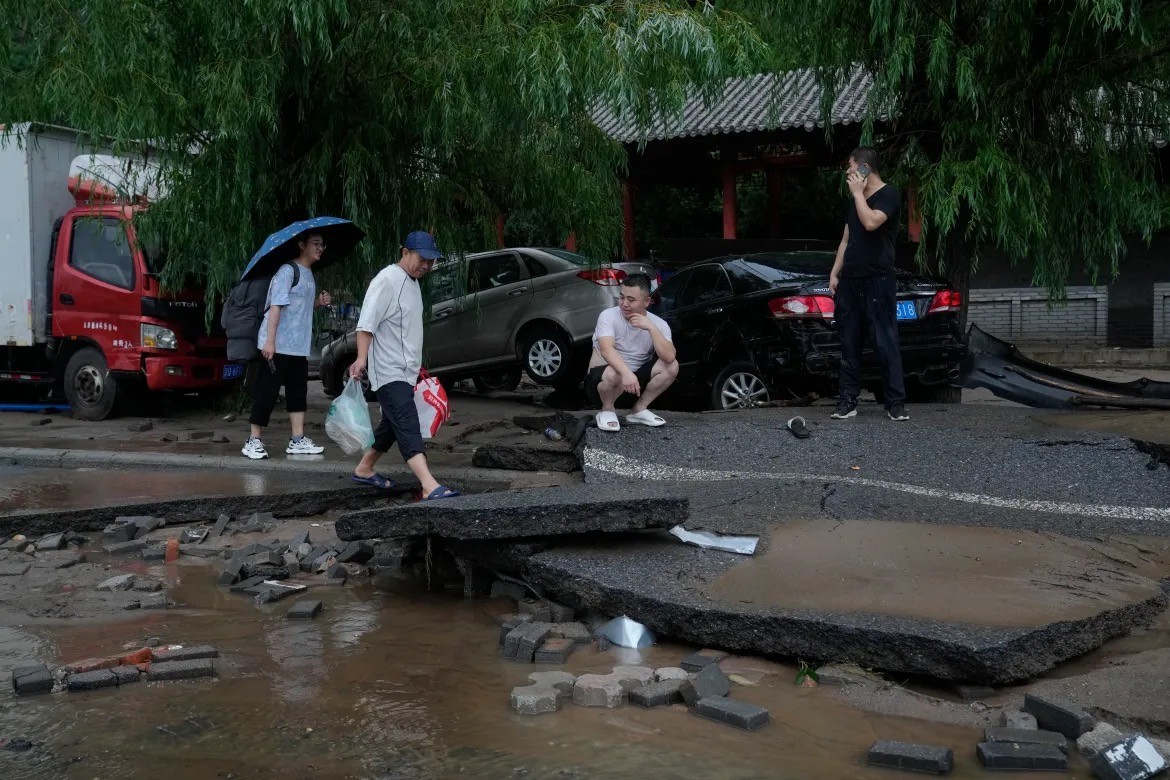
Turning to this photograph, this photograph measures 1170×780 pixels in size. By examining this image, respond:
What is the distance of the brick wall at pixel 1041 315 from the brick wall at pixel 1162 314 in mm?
723

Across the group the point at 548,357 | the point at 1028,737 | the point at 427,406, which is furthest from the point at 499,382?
the point at 1028,737

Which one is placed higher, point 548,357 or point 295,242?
point 295,242

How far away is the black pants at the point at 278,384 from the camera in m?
9.12

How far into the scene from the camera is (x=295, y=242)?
9.16m

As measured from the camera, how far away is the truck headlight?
465 inches

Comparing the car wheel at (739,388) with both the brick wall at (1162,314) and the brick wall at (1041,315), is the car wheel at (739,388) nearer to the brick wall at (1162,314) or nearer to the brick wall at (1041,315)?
the brick wall at (1041,315)

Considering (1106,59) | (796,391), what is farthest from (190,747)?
(1106,59)

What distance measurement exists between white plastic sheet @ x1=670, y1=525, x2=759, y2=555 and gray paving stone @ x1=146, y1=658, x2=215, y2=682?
2186 millimetres

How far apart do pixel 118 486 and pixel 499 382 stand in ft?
23.7

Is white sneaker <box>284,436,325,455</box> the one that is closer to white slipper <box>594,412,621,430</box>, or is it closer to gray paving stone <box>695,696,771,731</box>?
white slipper <box>594,412,621,430</box>

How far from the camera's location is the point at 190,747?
380 centimetres

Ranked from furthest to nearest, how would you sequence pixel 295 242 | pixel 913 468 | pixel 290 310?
pixel 295 242 < pixel 290 310 < pixel 913 468

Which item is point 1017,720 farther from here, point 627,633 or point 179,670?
point 179,670

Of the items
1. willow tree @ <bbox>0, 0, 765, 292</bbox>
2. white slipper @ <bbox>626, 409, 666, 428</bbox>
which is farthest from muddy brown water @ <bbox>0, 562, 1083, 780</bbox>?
willow tree @ <bbox>0, 0, 765, 292</bbox>
